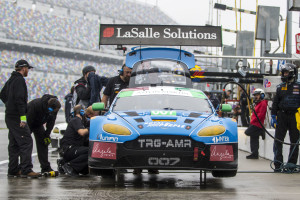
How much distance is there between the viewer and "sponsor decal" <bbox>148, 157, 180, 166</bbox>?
18.5ft

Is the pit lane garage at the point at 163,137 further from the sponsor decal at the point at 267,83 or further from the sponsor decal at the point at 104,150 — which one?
the sponsor decal at the point at 267,83

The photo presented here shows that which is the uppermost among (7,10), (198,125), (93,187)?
(7,10)

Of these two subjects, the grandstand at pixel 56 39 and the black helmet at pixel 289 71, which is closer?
the black helmet at pixel 289 71

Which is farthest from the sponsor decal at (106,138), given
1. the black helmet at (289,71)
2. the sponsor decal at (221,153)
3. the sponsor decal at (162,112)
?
the black helmet at (289,71)

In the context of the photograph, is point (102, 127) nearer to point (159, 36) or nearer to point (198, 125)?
point (198, 125)

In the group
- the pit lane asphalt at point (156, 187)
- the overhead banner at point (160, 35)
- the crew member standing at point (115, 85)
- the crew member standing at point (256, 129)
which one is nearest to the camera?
the pit lane asphalt at point (156, 187)

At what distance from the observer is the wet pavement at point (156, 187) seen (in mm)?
5184

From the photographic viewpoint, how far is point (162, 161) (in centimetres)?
565

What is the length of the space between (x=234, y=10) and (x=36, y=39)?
30769 mm

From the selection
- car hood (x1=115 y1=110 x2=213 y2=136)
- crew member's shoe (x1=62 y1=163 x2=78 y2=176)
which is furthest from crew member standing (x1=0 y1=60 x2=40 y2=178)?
car hood (x1=115 y1=110 x2=213 y2=136)

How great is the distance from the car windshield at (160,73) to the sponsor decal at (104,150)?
304 centimetres

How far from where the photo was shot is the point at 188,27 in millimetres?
10695

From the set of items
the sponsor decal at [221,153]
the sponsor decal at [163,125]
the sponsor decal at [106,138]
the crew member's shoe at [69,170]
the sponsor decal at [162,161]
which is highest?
the sponsor decal at [163,125]

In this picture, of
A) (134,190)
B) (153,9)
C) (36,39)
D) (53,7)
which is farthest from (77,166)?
(153,9)
